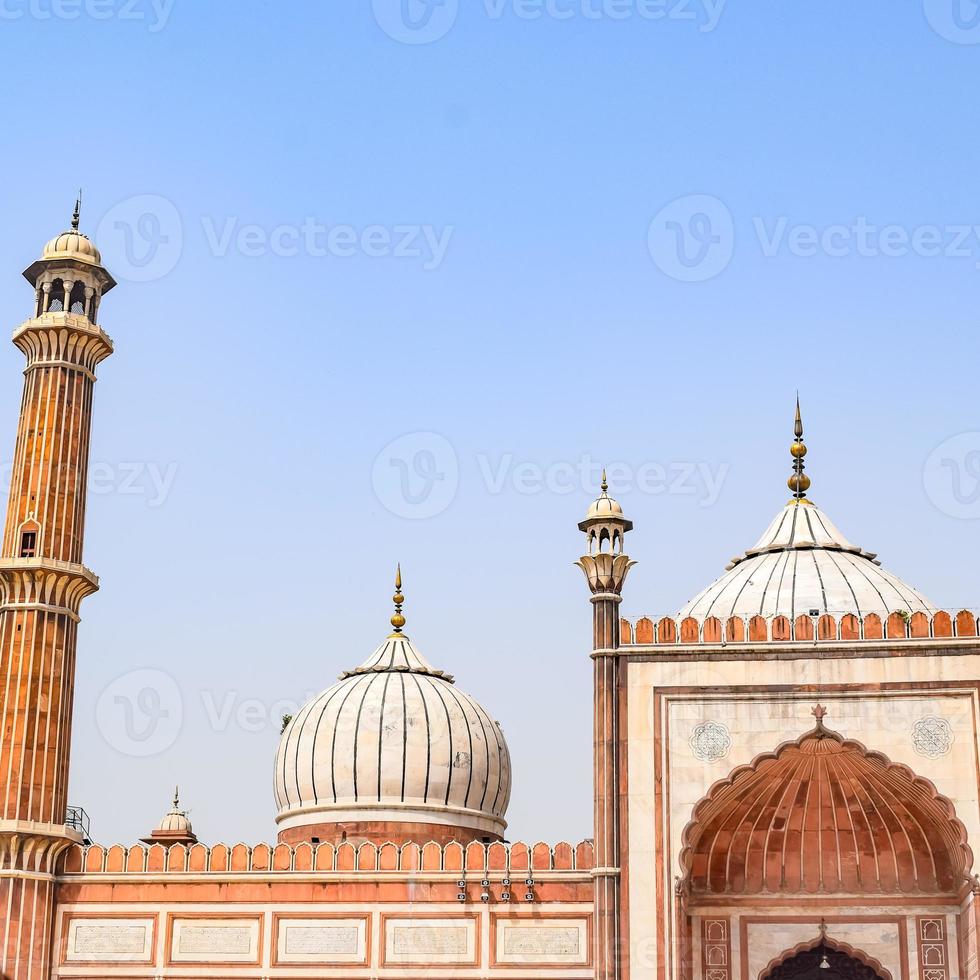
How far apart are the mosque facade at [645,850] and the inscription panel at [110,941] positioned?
25 mm

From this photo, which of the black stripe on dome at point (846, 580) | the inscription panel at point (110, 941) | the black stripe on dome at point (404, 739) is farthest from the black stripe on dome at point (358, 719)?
the black stripe on dome at point (846, 580)

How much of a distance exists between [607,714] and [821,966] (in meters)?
3.77

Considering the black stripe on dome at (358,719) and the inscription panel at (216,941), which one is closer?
the inscription panel at (216,941)

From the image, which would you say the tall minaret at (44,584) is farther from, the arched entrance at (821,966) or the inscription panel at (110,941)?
the arched entrance at (821,966)

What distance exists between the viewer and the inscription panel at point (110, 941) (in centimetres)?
1930

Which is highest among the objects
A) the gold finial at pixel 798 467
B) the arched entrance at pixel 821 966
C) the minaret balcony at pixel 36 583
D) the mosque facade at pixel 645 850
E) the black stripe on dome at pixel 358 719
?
the gold finial at pixel 798 467

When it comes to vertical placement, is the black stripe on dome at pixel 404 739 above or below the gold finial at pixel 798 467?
below

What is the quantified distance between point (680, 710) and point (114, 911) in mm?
6967

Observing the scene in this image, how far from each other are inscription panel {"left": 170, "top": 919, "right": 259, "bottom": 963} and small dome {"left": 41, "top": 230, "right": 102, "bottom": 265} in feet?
28.2

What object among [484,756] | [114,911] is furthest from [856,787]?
[114,911]

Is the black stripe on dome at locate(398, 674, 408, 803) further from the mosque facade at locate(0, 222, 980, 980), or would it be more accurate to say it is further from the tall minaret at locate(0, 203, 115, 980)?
the tall minaret at locate(0, 203, 115, 980)

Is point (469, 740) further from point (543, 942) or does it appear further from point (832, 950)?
point (832, 950)

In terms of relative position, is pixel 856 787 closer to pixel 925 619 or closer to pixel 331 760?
pixel 925 619

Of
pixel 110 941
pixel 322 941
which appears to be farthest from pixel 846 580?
pixel 110 941
